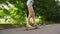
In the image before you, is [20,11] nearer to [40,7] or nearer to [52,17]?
[40,7]

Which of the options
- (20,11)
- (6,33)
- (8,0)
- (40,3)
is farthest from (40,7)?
(6,33)

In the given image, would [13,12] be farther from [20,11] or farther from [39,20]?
[39,20]

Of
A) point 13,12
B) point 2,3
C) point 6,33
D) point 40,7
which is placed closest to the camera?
point 6,33

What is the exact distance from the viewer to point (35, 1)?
1670cm

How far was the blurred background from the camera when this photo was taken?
50.5ft

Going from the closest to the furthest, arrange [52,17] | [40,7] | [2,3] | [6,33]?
[6,33]
[2,3]
[40,7]
[52,17]

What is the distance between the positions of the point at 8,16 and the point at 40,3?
8.64 ft

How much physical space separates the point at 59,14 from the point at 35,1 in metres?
2.70

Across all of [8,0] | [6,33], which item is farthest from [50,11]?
[6,33]

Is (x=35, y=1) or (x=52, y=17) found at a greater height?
(x=35, y=1)

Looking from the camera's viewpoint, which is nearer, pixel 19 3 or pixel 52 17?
pixel 19 3

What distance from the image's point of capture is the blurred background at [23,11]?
1541 centimetres

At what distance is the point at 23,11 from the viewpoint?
16469mm

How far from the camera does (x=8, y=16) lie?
52.2ft
